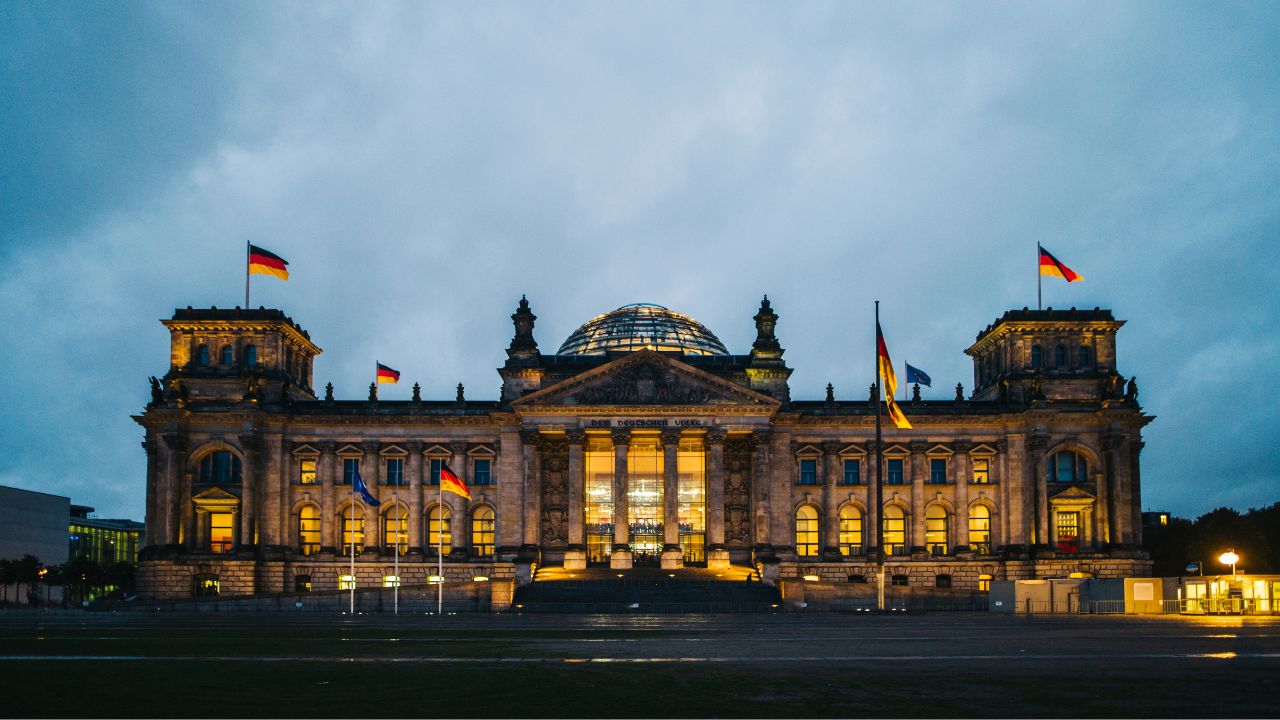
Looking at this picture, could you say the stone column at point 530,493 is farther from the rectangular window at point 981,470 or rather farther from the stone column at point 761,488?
the rectangular window at point 981,470

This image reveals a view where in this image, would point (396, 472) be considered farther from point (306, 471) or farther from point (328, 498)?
point (306, 471)

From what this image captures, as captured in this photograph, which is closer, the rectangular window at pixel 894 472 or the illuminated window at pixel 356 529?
the illuminated window at pixel 356 529

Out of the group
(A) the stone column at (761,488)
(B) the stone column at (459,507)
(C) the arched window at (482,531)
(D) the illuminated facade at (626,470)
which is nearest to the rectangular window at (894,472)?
(D) the illuminated facade at (626,470)

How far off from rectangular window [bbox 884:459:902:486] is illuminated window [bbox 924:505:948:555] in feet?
10.8

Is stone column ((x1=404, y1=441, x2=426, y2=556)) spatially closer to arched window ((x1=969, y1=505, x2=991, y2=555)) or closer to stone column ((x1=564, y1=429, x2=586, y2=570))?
stone column ((x1=564, y1=429, x2=586, y2=570))

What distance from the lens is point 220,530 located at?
299 ft

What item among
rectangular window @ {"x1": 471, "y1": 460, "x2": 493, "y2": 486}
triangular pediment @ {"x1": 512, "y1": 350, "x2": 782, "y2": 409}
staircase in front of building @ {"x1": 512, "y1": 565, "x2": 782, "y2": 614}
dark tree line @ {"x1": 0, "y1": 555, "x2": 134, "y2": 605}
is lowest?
dark tree line @ {"x1": 0, "y1": 555, "x2": 134, "y2": 605}

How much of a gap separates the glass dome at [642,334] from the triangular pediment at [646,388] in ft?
46.4

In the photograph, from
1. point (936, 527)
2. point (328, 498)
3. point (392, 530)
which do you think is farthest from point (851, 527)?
point (328, 498)

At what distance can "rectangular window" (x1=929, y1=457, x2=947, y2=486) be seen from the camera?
92.9 metres

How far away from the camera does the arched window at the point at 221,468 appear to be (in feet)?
297

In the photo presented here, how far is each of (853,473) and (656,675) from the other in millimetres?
74412

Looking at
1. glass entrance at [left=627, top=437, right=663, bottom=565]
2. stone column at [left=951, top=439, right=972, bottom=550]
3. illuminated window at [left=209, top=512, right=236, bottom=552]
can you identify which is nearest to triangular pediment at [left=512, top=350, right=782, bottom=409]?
glass entrance at [left=627, top=437, right=663, bottom=565]

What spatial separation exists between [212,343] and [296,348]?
732 cm
